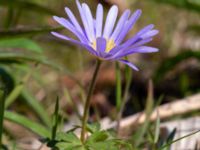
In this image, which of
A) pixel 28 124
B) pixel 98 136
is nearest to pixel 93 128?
pixel 98 136

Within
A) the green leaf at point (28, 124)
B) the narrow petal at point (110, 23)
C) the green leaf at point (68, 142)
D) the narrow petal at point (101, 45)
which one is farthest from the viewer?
the green leaf at point (28, 124)

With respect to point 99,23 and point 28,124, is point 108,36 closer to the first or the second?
point 99,23

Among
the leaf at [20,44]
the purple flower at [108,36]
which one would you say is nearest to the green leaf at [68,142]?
the purple flower at [108,36]

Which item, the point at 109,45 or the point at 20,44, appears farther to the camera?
the point at 20,44

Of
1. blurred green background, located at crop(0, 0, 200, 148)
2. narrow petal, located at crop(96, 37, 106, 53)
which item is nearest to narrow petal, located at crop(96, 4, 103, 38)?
narrow petal, located at crop(96, 37, 106, 53)

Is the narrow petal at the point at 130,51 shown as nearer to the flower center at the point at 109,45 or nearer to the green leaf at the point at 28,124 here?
the flower center at the point at 109,45

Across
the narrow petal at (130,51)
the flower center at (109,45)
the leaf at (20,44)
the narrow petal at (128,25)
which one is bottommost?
the narrow petal at (130,51)

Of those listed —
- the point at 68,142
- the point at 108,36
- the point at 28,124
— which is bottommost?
the point at 68,142

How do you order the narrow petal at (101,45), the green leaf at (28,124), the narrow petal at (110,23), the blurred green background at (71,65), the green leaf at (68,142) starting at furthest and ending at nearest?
the blurred green background at (71,65), the green leaf at (28,124), the narrow petal at (110,23), the green leaf at (68,142), the narrow petal at (101,45)

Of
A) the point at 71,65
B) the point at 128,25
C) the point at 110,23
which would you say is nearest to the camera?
the point at 128,25
